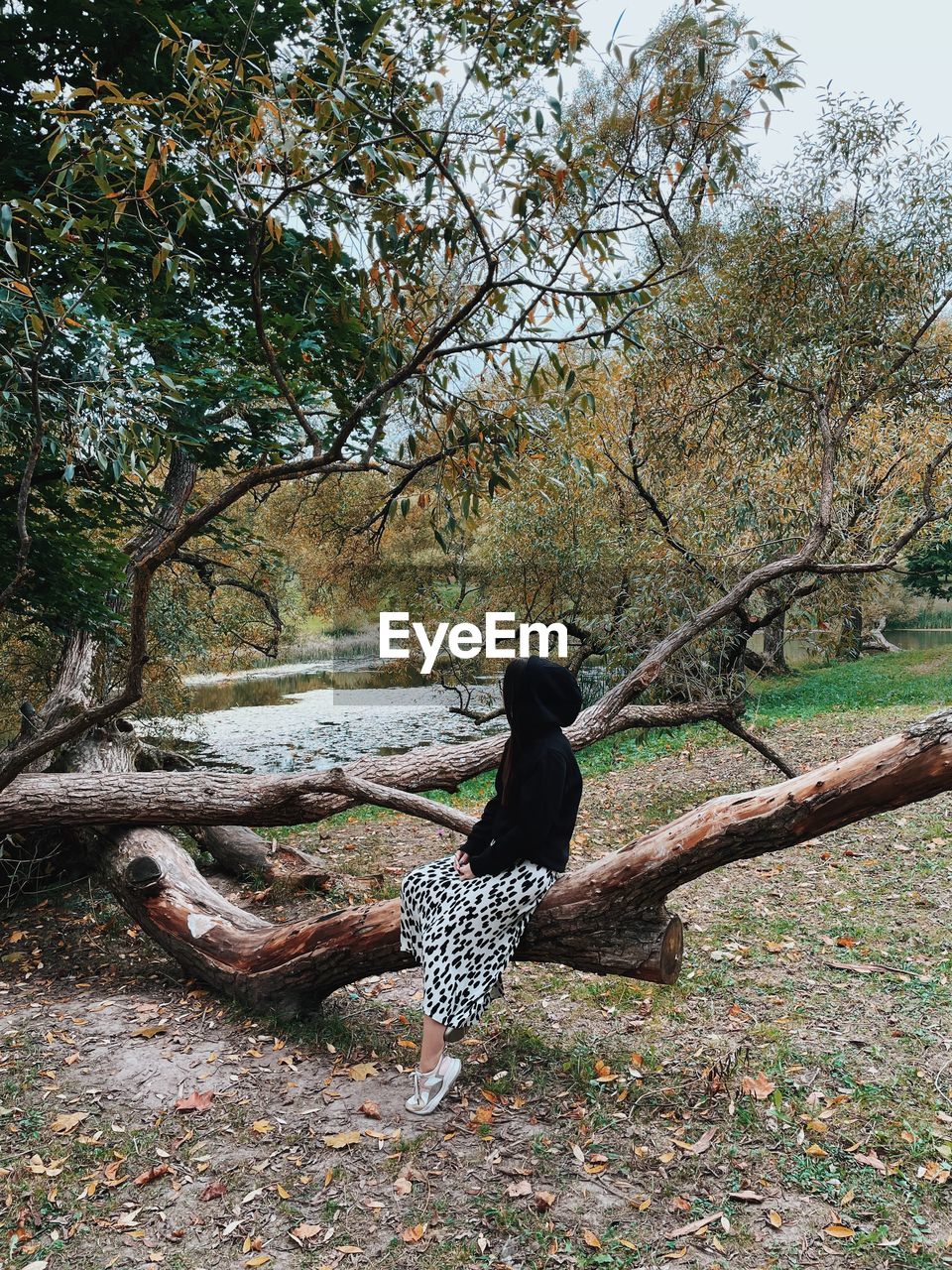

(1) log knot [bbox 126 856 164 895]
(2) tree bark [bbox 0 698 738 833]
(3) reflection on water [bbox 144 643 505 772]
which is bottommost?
(3) reflection on water [bbox 144 643 505 772]

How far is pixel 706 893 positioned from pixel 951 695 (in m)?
10.7

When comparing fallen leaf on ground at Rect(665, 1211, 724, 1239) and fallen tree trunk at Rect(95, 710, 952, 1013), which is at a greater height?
fallen tree trunk at Rect(95, 710, 952, 1013)

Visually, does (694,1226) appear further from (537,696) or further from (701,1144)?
(537,696)

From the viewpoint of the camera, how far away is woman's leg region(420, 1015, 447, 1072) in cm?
357

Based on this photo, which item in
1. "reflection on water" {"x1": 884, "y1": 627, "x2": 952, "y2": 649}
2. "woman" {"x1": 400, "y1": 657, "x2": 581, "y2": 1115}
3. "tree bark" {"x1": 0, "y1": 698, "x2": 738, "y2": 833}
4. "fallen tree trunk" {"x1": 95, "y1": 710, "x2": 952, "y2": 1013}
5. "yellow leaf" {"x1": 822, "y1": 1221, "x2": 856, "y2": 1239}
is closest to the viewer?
"yellow leaf" {"x1": 822, "y1": 1221, "x2": 856, "y2": 1239}

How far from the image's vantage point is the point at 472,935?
11.8 feet

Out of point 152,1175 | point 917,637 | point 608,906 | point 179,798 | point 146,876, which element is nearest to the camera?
point 152,1175

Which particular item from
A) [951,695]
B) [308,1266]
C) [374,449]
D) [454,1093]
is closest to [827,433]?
[374,449]

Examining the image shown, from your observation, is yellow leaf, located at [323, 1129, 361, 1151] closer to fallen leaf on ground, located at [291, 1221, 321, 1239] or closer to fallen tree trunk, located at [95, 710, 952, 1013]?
fallen leaf on ground, located at [291, 1221, 321, 1239]

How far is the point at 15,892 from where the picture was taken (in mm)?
6555

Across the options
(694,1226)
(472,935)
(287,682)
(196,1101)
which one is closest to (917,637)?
(287,682)

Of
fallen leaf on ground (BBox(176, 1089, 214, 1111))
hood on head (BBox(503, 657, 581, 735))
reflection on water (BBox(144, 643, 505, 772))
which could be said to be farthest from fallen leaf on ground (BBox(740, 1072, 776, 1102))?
reflection on water (BBox(144, 643, 505, 772))

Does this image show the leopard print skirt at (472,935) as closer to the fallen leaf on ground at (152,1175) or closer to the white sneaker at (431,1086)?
the white sneaker at (431,1086)

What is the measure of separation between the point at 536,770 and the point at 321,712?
17101mm
